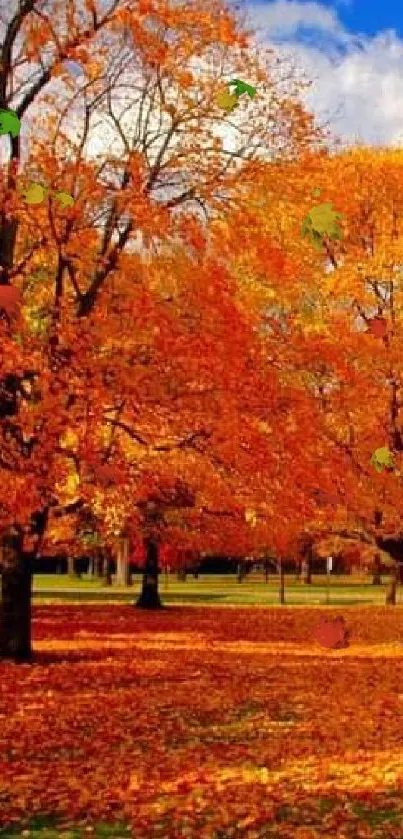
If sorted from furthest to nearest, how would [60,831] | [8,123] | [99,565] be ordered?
[99,565] < [8,123] < [60,831]

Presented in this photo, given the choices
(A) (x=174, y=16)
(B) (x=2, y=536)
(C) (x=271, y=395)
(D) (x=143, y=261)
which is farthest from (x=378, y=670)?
(A) (x=174, y=16)

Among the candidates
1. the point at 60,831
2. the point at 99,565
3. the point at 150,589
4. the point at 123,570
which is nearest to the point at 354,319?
the point at 150,589

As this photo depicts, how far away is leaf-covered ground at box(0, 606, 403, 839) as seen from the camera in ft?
29.4

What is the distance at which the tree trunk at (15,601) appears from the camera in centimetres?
2148

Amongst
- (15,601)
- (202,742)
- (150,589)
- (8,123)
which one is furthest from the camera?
(150,589)

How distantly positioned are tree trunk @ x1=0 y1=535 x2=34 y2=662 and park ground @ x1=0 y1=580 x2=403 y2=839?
1.73 ft

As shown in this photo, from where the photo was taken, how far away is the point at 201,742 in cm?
1293

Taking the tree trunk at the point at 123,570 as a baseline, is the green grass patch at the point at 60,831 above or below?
below

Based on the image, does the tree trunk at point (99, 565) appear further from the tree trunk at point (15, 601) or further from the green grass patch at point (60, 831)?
the green grass patch at point (60, 831)

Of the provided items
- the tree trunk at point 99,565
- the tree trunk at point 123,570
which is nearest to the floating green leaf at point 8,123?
the tree trunk at point 123,570

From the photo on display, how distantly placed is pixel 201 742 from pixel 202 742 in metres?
0.01

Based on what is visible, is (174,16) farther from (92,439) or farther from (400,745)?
(400,745)

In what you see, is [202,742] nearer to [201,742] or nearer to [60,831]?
[201,742]

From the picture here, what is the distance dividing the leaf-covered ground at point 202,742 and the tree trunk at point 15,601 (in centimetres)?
66
